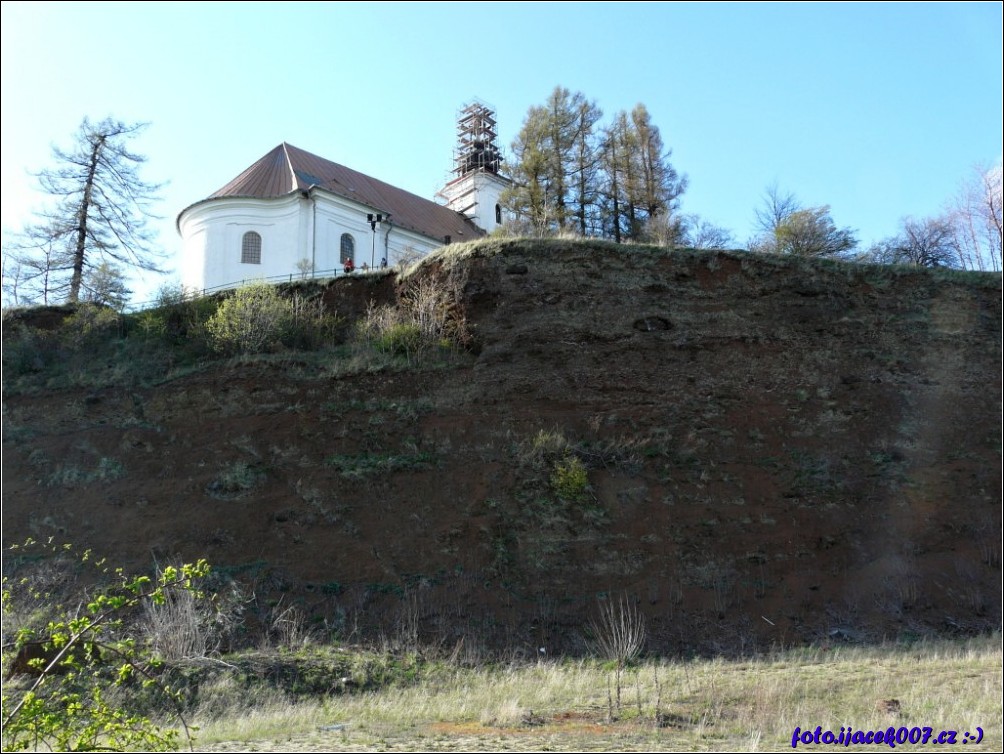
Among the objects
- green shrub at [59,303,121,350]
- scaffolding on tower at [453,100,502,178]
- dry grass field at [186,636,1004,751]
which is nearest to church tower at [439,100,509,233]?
scaffolding on tower at [453,100,502,178]

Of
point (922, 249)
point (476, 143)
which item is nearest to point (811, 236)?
point (922, 249)

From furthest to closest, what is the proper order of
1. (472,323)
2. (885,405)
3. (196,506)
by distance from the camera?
1. (472,323)
2. (885,405)
3. (196,506)

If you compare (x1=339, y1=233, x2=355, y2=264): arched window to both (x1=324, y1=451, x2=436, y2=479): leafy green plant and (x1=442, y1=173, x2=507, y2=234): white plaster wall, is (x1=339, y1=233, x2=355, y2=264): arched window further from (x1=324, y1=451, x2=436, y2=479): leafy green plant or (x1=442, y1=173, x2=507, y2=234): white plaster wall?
(x1=324, y1=451, x2=436, y2=479): leafy green plant

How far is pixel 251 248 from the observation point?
32219 mm

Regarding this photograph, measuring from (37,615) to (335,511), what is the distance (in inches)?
201

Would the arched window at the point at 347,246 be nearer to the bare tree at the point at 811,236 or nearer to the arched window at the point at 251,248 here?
the arched window at the point at 251,248

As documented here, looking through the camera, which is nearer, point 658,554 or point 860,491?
point 658,554

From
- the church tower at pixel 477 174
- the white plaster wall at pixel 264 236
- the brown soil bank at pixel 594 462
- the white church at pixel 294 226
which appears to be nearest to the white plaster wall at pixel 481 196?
the church tower at pixel 477 174

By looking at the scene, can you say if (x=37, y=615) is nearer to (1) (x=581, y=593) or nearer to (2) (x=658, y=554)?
(1) (x=581, y=593)

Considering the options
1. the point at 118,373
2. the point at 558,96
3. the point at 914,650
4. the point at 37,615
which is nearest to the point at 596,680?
the point at 914,650

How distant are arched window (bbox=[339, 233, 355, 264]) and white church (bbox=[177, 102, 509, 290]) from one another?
4 centimetres

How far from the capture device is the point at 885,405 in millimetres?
18453

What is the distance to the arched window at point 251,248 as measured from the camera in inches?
1260

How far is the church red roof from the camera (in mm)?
33312
